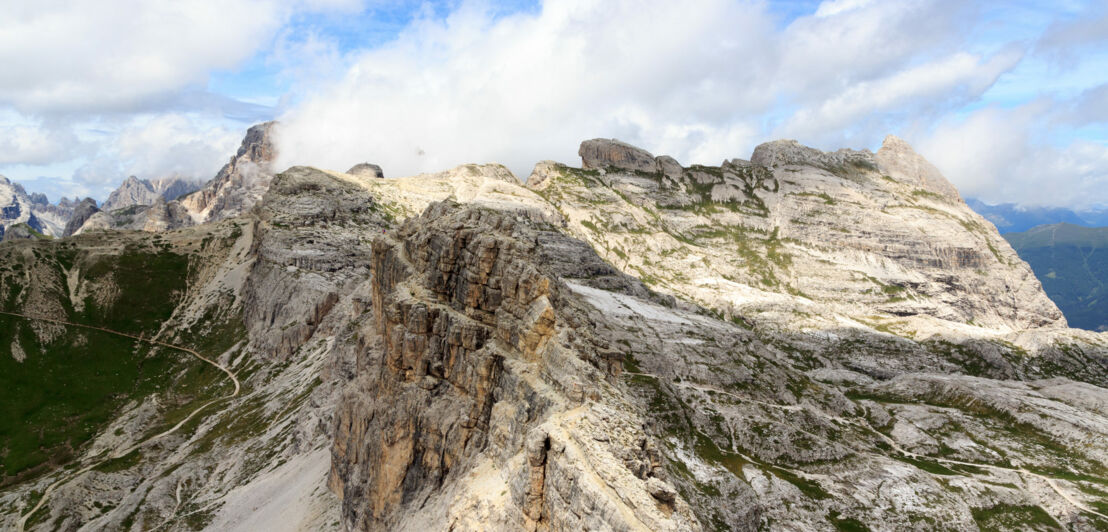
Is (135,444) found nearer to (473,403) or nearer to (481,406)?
(473,403)

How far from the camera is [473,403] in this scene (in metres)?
46.1

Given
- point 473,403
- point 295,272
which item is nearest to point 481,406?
point 473,403

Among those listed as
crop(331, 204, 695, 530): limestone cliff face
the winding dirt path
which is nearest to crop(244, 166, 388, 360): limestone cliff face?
the winding dirt path

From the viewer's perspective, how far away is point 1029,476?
351 feet

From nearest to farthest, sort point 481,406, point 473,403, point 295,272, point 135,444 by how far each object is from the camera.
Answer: point 481,406
point 473,403
point 135,444
point 295,272

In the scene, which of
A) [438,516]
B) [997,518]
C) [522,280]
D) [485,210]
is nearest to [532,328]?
[522,280]

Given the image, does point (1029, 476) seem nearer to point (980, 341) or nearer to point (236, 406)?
point (980, 341)

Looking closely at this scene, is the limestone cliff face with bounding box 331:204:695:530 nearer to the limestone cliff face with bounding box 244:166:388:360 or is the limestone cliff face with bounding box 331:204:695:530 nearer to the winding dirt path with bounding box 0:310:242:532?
the winding dirt path with bounding box 0:310:242:532

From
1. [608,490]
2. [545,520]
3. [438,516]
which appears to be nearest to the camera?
[608,490]

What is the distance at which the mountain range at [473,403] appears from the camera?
41.7 m

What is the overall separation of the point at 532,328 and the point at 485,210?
21.2 meters

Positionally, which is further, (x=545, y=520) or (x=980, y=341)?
(x=980, y=341)

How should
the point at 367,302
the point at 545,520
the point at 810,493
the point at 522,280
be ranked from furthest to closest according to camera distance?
1. the point at 367,302
2. the point at 810,493
3. the point at 522,280
4. the point at 545,520

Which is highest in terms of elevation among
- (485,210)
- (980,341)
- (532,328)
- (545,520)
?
(485,210)
